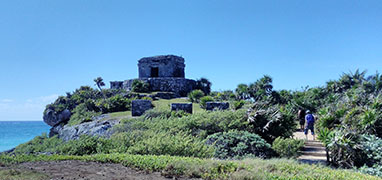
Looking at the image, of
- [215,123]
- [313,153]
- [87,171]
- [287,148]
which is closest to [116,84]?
[215,123]

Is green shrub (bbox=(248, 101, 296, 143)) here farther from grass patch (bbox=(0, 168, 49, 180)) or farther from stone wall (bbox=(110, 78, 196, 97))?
stone wall (bbox=(110, 78, 196, 97))

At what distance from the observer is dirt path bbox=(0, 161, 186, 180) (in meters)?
5.59

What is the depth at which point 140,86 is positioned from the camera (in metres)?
30.7

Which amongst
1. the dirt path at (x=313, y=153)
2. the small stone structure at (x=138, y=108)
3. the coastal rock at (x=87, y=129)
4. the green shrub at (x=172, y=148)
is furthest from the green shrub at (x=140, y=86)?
the green shrub at (x=172, y=148)

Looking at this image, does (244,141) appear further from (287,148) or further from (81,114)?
(81,114)

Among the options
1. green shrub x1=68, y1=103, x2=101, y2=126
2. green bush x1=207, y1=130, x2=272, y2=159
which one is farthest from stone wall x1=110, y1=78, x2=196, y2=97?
green bush x1=207, y1=130, x2=272, y2=159

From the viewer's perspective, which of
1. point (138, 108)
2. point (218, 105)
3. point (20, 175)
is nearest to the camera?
→ point (20, 175)

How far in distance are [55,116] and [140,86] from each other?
8555 millimetres

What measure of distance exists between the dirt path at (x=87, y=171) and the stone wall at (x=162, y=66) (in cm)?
2642

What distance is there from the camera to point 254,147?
8.96 meters

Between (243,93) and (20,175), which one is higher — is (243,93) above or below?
above

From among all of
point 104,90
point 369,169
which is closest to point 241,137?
point 369,169

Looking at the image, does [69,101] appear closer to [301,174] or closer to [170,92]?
[170,92]

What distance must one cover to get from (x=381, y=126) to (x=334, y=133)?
6.32 feet
